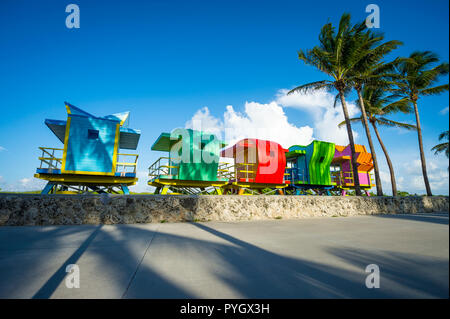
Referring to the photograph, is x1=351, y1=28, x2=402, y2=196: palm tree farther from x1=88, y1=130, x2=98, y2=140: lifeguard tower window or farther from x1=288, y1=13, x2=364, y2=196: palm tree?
x1=88, y1=130, x2=98, y2=140: lifeguard tower window

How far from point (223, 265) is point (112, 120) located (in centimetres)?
1137

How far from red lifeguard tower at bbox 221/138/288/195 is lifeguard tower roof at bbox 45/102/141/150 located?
269 inches

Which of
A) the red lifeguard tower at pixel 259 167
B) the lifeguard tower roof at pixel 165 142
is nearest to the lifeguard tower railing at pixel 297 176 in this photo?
the red lifeguard tower at pixel 259 167

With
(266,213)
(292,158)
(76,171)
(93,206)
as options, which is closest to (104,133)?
(76,171)

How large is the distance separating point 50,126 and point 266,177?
1294 centimetres

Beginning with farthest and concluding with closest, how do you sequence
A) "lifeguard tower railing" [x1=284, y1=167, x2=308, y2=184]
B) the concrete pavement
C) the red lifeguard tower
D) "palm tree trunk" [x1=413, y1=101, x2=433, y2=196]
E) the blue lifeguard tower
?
1. "palm tree trunk" [x1=413, y1=101, x2=433, y2=196]
2. "lifeguard tower railing" [x1=284, y1=167, x2=308, y2=184]
3. the red lifeguard tower
4. the blue lifeguard tower
5. the concrete pavement

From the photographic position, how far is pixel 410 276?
88.4 inches

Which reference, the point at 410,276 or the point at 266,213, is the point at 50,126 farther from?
the point at 410,276

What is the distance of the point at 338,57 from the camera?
13820mm

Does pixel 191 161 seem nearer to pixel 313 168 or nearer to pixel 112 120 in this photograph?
pixel 112 120

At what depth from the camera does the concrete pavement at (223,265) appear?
1.93 m

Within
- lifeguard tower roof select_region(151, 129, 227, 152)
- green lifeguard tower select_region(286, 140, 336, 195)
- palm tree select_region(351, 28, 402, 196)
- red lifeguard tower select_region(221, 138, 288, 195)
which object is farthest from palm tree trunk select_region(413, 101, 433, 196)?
lifeguard tower roof select_region(151, 129, 227, 152)

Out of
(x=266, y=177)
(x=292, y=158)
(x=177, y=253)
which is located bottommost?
(x=177, y=253)

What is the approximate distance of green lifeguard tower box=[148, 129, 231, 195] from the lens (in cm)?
1171
